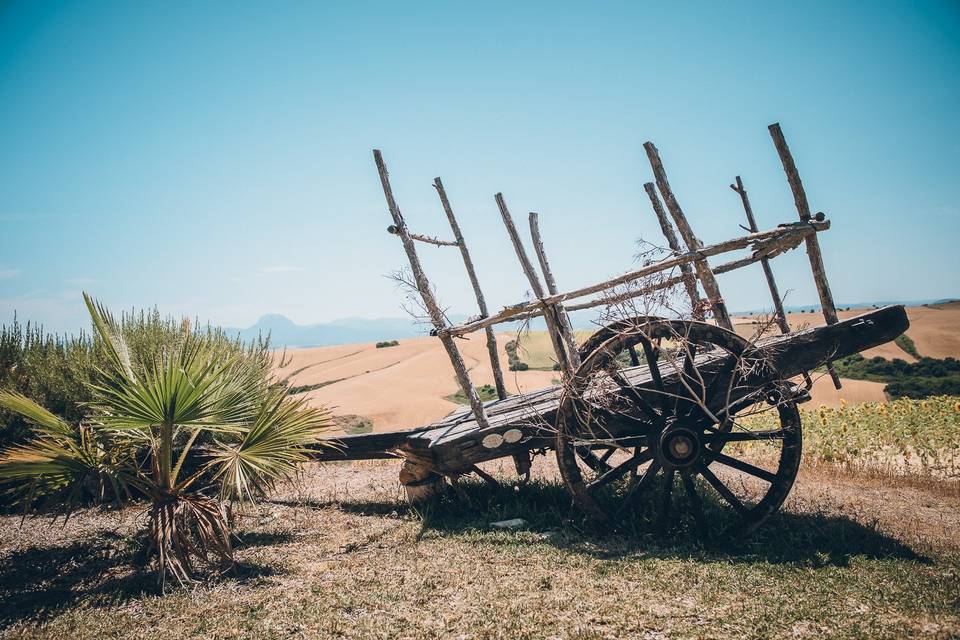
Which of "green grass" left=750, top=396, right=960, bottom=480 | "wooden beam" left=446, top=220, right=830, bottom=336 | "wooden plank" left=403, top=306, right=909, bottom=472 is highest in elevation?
"wooden beam" left=446, top=220, right=830, bottom=336

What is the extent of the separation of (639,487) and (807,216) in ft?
9.11

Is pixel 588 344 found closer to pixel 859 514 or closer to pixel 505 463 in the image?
pixel 859 514

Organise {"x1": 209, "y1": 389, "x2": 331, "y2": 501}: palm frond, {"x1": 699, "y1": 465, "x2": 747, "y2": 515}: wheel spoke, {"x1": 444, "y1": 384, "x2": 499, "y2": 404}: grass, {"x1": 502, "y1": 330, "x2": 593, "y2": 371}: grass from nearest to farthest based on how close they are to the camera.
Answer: {"x1": 209, "y1": 389, "x2": 331, "y2": 501}: palm frond → {"x1": 699, "y1": 465, "x2": 747, "y2": 515}: wheel spoke → {"x1": 444, "y1": 384, "x2": 499, "y2": 404}: grass → {"x1": 502, "y1": 330, "x2": 593, "y2": 371}: grass

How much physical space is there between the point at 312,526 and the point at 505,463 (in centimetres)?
334

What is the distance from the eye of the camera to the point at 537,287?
5.58 m

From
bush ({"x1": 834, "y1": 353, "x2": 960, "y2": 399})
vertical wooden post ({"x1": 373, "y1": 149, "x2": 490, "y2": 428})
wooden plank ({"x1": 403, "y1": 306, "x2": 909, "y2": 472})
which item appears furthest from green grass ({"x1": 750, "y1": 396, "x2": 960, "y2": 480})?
bush ({"x1": 834, "y1": 353, "x2": 960, "y2": 399})

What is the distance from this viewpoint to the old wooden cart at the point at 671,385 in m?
4.32

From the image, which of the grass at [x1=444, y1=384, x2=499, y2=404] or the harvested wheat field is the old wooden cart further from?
the grass at [x1=444, y1=384, x2=499, y2=404]

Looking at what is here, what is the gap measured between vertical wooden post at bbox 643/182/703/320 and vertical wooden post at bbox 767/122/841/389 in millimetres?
1005

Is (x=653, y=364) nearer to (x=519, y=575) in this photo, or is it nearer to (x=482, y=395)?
(x=519, y=575)

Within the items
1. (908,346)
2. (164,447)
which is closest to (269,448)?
(164,447)

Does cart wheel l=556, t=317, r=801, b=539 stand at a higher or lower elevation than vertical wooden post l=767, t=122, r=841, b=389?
lower

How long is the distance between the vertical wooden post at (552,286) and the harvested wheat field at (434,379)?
2.06 m

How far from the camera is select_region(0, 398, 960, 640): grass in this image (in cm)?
319
